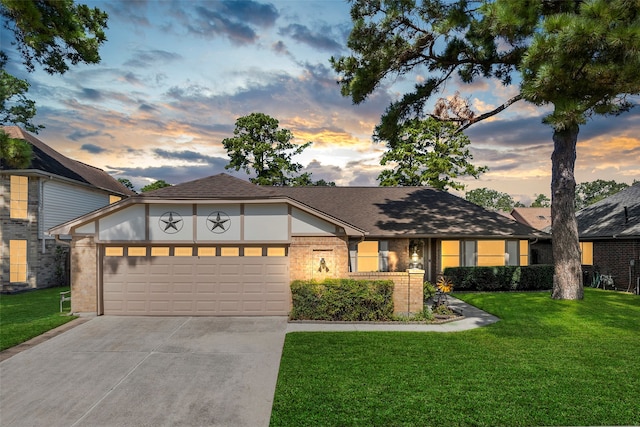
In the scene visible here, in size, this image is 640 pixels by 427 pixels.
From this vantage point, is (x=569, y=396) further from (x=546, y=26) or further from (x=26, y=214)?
(x=26, y=214)

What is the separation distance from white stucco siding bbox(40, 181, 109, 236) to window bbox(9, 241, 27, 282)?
4.21ft

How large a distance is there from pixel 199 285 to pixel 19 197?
1409 cm

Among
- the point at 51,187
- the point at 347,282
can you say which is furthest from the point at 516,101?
the point at 51,187

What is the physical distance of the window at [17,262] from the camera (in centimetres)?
1891

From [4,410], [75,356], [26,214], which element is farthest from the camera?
[26,214]

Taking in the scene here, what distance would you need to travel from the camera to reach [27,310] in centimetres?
1368

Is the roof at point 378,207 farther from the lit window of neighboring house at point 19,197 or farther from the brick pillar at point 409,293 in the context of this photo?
the lit window of neighboring house at point 19,197

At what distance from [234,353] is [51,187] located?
1827 cm

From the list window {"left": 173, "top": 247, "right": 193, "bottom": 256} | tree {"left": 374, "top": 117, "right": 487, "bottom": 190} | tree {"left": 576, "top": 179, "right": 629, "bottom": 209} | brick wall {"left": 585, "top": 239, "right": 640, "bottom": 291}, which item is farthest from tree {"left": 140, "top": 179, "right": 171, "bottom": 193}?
tree {"left": 576, "top": 179, "right": 629, "bottom": 209}

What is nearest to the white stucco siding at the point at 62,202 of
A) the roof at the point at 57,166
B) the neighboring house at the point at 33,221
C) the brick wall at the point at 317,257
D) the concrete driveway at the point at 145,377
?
the neighboring house at the point at 33,221

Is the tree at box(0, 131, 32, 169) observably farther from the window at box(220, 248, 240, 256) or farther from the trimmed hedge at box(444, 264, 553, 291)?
the trimmed hedge at box(444, 264, 553, 291)

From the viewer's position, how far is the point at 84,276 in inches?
483

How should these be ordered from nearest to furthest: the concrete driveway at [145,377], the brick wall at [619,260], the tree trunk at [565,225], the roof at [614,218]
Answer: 1. the concrete driveway at [145,377]
2. the tree trunk at [565,225]
3. the brick wall at [619,260]
4. the roof at [614,218]

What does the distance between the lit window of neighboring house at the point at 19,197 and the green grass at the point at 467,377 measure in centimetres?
1816
